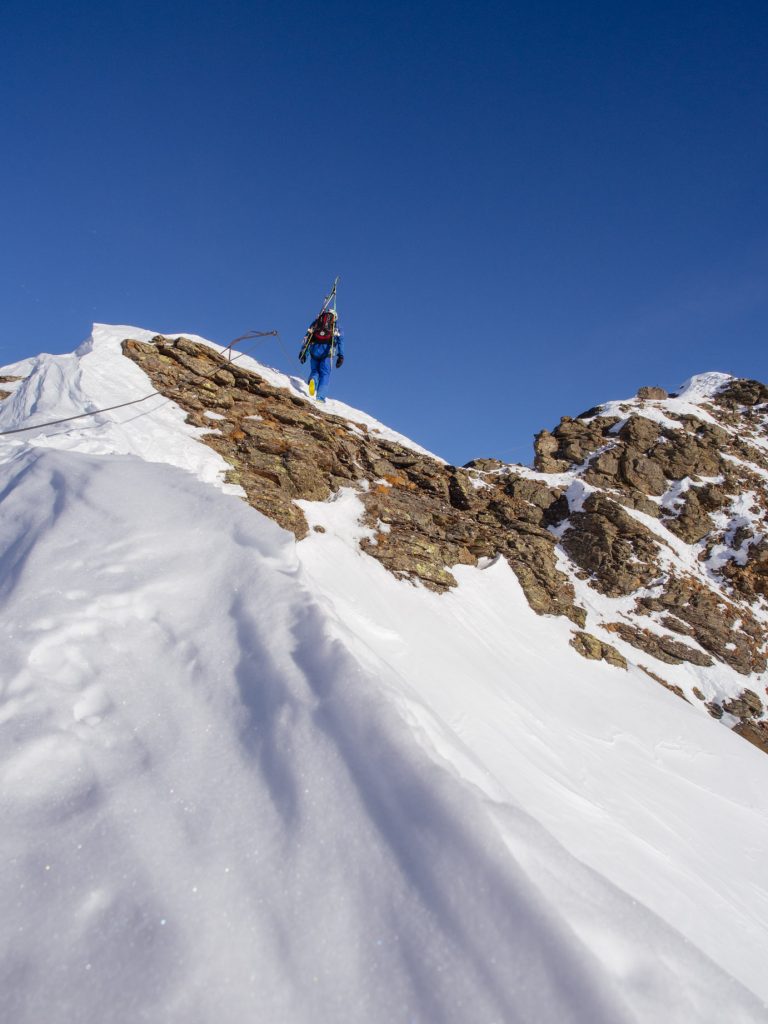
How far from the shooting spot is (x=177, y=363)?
40.1 ft

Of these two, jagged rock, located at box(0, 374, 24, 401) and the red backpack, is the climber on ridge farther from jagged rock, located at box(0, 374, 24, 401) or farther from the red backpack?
jagged rock, located at box(0, 374, 24, 401)

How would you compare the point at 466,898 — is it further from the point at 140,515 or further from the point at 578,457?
the point at 578,457

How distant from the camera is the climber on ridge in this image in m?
14.7

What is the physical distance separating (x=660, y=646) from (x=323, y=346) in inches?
559

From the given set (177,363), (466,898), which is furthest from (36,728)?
(177,363)

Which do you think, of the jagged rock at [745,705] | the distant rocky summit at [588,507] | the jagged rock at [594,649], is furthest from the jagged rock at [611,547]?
the jagged rock at [594,649]

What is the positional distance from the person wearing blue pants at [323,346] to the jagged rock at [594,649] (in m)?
10.3

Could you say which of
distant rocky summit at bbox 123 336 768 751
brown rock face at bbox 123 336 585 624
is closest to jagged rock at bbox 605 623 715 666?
distant rocky summit at bbox 123 336 768 751

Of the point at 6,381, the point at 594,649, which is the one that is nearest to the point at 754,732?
the point at 594,649

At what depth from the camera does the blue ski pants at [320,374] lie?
1488 centimetres

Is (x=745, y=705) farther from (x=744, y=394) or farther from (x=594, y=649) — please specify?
(x=744, y=394)

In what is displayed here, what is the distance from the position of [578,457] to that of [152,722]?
23315 mm

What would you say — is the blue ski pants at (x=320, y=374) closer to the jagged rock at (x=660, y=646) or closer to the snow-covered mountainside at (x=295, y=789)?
the snow-covered mountainside at (x=295, y=789)

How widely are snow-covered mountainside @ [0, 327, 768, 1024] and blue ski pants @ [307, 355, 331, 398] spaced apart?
6.13 m
